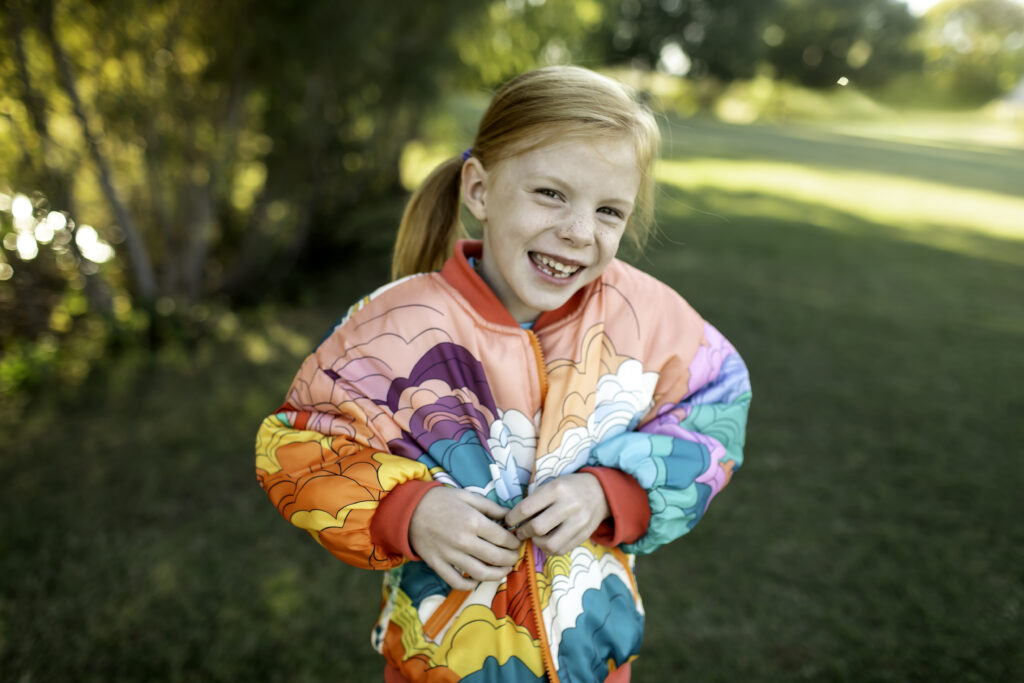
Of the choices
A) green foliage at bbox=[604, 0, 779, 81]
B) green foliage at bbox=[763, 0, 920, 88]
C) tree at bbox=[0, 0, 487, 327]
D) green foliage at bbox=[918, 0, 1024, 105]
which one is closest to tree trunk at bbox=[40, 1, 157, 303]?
tree at bbox=[0, 0, 487, 327]

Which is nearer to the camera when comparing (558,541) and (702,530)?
(558,541)

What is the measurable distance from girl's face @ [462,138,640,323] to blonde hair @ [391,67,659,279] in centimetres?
2

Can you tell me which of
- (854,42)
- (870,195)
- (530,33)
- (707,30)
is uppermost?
(707,30)

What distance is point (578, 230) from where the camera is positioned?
1124 millimetres

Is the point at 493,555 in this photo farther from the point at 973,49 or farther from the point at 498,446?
the point at 973,49

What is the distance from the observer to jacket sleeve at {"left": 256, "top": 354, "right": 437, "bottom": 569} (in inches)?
42.3

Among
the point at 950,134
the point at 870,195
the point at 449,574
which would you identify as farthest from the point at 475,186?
the point at 950,134

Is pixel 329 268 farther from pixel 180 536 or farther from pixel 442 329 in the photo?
pixel 442 329

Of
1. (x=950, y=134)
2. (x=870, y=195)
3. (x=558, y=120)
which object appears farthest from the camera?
(x=950, y=134)

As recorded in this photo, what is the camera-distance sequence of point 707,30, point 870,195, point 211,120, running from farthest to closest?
point 707,30
point 870,195
point 211,120

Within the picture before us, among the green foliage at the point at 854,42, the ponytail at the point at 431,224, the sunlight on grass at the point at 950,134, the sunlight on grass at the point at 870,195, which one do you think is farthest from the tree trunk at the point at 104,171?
the sunlight on grass at the point at 950,134

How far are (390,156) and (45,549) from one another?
447 centimetres

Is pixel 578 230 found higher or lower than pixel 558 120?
lower

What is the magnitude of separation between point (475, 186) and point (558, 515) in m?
0.60
